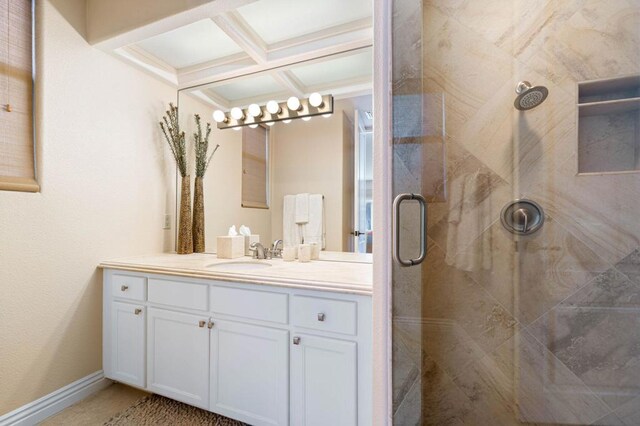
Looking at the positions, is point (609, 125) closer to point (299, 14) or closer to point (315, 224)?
point (315, 224)

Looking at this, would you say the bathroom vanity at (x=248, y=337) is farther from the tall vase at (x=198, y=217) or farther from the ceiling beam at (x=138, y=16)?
the ceiling beam at (x=138, y=16)

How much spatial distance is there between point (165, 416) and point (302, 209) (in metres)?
1.37

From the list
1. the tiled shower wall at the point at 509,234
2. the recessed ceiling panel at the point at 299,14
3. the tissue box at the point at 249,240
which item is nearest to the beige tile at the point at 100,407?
the tissue box at the point at 249,240

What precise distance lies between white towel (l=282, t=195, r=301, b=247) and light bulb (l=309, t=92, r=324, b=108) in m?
0.61

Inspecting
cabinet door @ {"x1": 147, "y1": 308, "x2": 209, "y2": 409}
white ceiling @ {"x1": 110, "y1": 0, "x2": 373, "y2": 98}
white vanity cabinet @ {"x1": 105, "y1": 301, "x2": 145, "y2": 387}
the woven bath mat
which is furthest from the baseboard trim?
white ceiling @ {"x1": 110, "y1": 0, "x2": 373, "y2": 98}

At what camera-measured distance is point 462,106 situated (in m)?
1.26

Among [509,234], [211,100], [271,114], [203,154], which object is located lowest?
[509,234]

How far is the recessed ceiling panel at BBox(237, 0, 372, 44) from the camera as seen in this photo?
153 cm

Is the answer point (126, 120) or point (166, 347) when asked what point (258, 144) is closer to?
point (126, 120)

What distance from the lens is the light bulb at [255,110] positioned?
2014 millimetres

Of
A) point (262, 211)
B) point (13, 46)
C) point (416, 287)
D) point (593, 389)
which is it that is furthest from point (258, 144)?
point (593, 389)

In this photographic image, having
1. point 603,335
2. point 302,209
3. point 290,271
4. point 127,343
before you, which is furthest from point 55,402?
point 603,335

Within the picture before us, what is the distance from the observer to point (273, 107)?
196 centimetres

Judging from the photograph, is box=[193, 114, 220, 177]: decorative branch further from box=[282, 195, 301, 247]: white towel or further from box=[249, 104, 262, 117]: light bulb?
box=[282, 195, 301, 247]: white towel
